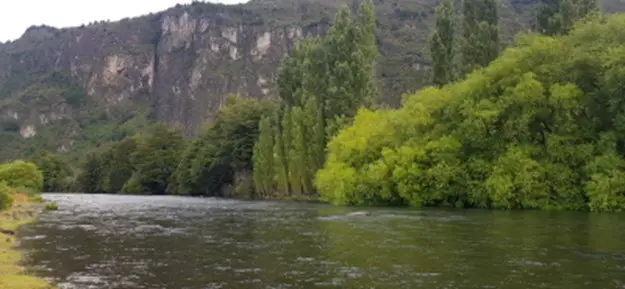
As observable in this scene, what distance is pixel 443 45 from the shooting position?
248 ft

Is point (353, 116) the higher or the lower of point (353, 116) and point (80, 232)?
the higher

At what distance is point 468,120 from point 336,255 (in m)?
36.3

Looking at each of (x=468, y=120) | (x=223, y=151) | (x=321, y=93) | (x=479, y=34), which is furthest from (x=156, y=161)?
(x=468, y=120)

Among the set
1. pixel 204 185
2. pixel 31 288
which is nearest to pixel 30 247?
A: pixel 31 288

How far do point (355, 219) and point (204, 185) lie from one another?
87322 mm

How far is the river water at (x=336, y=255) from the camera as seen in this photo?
17875mm

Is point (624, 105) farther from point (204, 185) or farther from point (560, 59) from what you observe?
point (204, 185)

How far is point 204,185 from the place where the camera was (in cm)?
12519

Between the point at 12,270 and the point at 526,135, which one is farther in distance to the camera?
the point at 526,135

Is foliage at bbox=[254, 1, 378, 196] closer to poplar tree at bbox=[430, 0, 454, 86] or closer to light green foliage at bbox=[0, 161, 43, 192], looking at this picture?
poplar tree at bbox=[430, 0, 454, 86]

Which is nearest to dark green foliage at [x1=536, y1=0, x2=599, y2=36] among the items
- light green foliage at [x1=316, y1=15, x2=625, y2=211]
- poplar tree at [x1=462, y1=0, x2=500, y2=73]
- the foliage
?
poplar tree at [x1=462, y1=0, x2=500, y2=73]

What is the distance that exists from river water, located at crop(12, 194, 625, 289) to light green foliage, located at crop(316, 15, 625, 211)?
15.4 meters

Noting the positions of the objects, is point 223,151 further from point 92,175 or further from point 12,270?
point 12,270

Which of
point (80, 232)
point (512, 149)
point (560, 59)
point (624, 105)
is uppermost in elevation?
point (560, 59)
